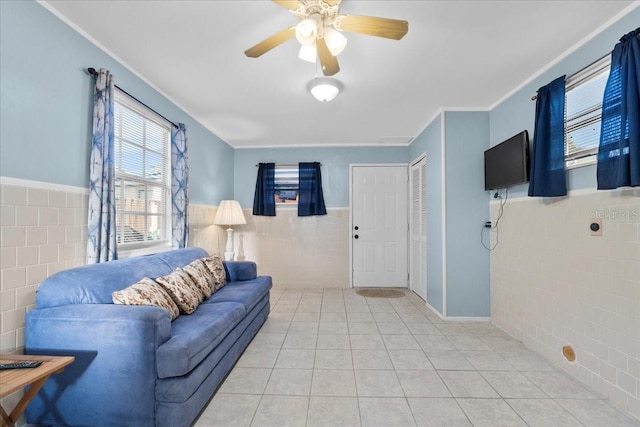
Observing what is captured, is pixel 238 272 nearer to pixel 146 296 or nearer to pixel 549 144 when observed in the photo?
pixel 146 296

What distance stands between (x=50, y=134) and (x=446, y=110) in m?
3.65

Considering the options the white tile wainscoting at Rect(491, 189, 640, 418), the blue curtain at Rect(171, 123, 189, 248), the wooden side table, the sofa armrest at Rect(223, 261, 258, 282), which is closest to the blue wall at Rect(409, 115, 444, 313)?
the white tile wainscoting at Rect(491, 189, 640, 418)

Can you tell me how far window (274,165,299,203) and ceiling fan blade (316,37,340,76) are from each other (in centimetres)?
304

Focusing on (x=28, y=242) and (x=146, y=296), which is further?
(x=146, y=296)

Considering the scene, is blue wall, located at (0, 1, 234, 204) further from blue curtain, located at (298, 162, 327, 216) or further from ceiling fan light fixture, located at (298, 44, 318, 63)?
blue curtain, located at (298, 162, 327, 216)

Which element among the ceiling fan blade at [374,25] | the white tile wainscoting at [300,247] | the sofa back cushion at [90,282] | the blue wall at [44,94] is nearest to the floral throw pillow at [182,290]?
the sofa back cushion at [90,282]

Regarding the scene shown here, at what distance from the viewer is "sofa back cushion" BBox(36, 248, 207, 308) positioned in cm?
169

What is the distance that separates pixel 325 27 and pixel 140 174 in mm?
2202

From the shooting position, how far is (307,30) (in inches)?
62.7

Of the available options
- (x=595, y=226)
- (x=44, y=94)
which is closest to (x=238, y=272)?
(x=44, y=94)

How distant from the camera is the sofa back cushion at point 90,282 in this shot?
1688 mm

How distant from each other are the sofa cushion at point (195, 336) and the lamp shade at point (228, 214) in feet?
6.55

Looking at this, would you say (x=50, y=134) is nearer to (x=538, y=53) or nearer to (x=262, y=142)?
(x=262, y=142)

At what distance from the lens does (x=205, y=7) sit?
1.80m
